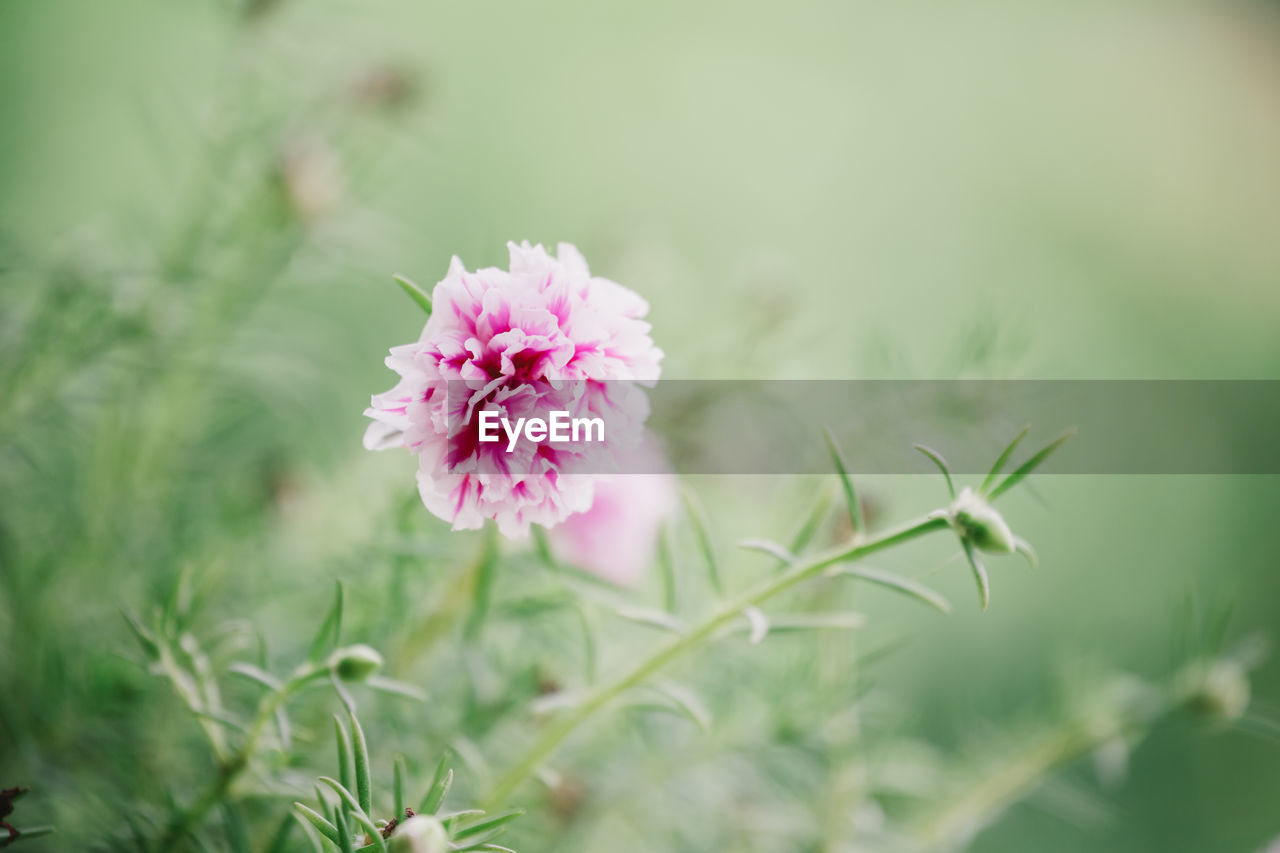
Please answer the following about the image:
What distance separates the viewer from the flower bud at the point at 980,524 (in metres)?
0.23

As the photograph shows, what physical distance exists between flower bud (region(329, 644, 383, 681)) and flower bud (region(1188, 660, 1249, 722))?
A: 1.24 ft

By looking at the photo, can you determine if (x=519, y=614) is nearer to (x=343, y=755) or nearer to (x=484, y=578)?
(x=484, y=578)

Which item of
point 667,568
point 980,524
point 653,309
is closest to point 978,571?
point 980,524

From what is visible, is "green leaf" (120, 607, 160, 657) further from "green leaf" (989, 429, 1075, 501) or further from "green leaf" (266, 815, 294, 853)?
"green leaf" (989, 429, 1075, 501)

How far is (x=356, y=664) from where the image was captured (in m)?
0.25

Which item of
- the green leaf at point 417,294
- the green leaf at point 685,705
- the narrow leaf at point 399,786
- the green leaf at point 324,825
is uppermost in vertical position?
the green leaf at point 417,294

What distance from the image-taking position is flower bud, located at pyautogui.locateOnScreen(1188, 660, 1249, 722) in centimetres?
40

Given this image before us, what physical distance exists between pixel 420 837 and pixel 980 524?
0.16 metres

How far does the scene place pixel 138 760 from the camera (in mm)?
375

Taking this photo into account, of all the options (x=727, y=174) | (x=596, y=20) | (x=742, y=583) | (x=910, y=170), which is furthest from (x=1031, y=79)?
(x=742, y=583)

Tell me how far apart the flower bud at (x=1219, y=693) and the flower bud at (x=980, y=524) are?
25 cm

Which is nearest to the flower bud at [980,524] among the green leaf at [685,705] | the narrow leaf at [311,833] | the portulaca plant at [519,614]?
the portulaca plant at [519,614]

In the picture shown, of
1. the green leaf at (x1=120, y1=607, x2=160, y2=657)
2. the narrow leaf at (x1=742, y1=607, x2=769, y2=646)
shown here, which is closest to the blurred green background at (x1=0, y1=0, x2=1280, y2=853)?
the green leaf at (x1=120, y1=607, x2=160, y2=657)

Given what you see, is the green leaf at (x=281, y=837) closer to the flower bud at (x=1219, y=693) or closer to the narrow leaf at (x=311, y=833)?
the narrow leaf at (x=311, y=833)
